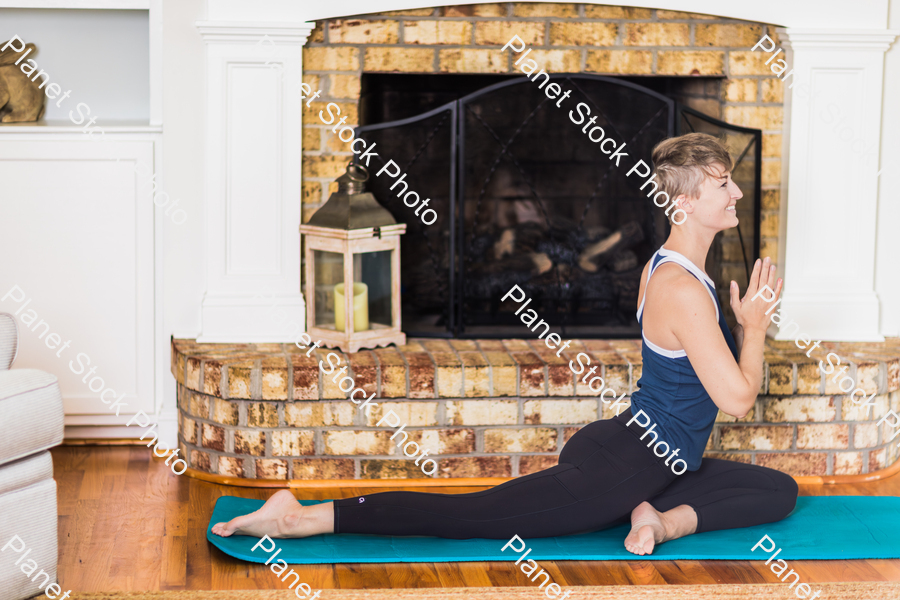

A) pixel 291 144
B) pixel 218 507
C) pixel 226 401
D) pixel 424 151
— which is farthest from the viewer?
pixel 424 151

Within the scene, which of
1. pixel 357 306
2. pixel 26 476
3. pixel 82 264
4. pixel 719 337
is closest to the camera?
pixel 26 476

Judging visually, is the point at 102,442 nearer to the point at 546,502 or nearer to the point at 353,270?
the point at 353,270

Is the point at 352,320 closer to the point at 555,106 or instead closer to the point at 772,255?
the point at 555,106

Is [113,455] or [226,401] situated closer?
[226,401]

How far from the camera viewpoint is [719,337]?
1.94 meters

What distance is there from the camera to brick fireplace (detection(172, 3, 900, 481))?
2.57 metres

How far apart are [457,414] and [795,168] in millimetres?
1319

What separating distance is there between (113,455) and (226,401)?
0.52m

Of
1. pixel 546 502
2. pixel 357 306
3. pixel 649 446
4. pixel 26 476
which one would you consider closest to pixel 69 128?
pixel 357 306

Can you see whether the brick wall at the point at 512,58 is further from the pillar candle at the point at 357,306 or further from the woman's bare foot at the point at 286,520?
the woman's bare foot at the point at 286,520

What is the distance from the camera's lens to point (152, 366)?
2.88 meters

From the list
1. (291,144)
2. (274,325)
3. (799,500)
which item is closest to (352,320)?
(274,325)

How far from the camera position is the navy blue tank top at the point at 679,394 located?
2.04 m

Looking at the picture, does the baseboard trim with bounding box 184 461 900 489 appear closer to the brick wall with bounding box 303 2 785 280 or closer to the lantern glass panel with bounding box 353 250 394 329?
the lantern glass panel with bounding box 353 250 394 329
